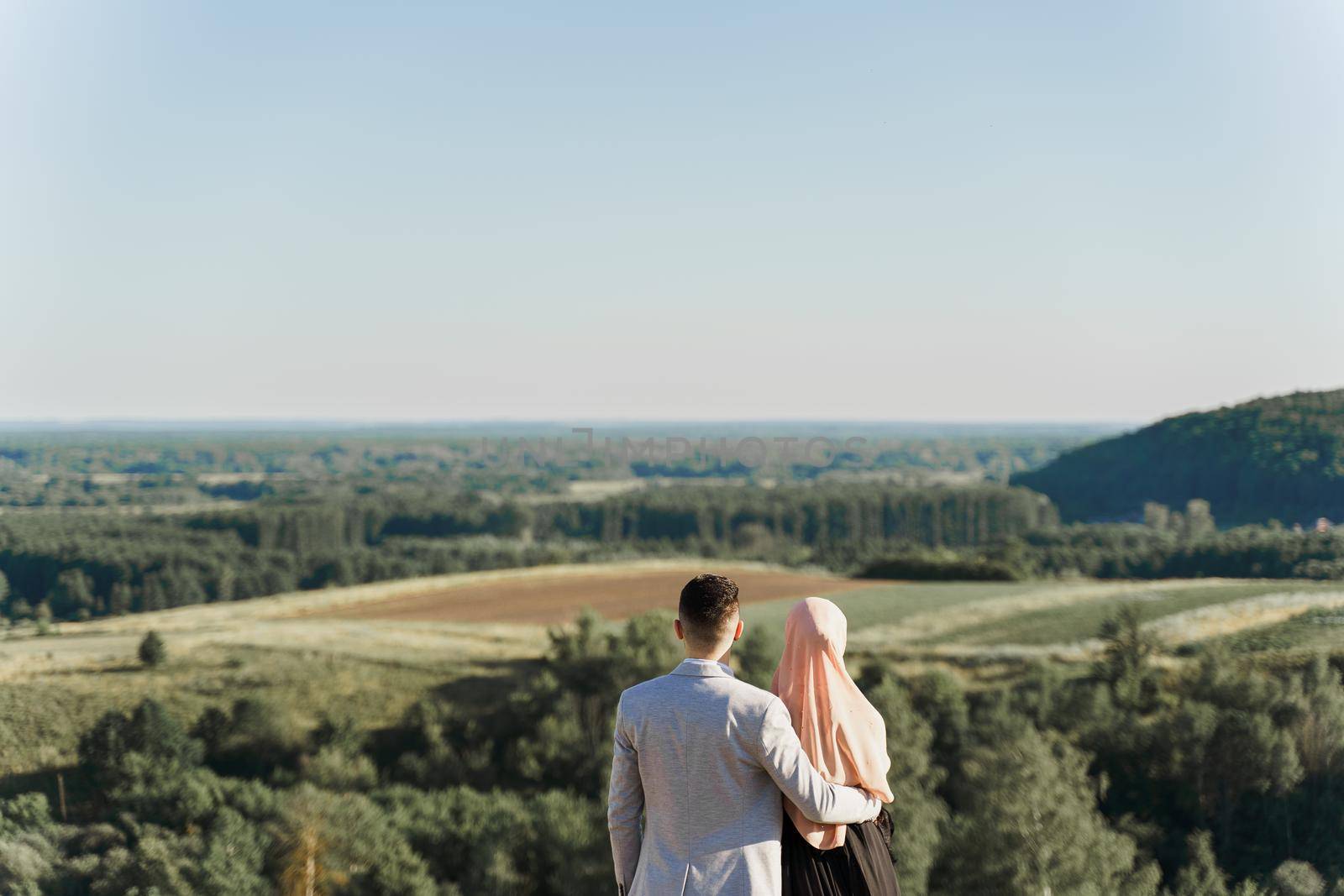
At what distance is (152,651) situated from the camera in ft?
59.7

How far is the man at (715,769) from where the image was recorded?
2260mm

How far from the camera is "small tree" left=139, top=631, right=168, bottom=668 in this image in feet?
59.1

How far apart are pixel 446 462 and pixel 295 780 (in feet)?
201

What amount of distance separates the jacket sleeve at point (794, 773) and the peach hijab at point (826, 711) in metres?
0.09

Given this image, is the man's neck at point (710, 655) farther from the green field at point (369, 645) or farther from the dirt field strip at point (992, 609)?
the dirt field strip at point (992, 609)

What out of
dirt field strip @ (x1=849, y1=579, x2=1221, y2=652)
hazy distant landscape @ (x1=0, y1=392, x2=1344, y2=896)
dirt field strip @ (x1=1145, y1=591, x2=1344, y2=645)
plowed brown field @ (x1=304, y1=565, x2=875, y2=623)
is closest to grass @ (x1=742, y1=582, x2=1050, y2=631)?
hazy distant landscape @ (x1=0, y1=392, x2=1344, y2=896)

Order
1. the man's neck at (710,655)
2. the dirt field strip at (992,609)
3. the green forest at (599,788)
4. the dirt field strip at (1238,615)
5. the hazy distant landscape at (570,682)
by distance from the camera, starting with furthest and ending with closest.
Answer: the dirt field strip at (992,609) → the dirt field strip at (1238,615) → the hazy distant landscape at (570,682) → the green forest at (599,788) → the man's neck at (710,655)

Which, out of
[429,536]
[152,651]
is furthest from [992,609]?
[429,536]

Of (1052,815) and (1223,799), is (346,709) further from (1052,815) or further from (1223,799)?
(1223,799)

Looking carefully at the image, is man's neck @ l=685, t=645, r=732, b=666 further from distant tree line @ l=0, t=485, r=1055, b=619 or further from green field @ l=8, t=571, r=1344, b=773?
distant tree line @ l=0, t=485, r=1055, b=619

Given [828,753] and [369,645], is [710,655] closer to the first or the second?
[828,753]

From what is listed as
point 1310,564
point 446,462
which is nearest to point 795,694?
point 1310,564

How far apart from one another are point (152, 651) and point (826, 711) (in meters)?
18.7

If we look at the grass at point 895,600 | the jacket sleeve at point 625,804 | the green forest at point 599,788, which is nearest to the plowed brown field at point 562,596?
the grass at point 895,600
